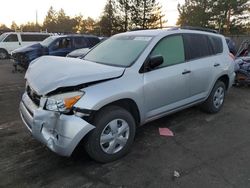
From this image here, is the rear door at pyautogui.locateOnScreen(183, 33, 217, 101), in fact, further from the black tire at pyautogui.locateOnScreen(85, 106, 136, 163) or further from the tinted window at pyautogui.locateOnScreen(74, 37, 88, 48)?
the tinted window at pyautogui.locateOnScreen(74, 37, 88, 48)

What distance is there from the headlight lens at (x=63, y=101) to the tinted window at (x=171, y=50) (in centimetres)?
150

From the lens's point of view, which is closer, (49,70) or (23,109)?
(49,70)

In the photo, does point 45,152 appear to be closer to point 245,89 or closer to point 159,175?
point 159,175

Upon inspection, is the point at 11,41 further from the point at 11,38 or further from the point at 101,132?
the point at 101,132

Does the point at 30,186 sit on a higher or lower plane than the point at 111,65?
lower

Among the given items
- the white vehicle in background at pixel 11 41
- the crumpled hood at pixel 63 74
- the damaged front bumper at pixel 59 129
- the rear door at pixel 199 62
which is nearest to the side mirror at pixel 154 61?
the crumpled hood at pixel 63 74

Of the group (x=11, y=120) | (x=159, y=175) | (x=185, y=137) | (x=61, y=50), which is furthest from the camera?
(x=61, y=50)

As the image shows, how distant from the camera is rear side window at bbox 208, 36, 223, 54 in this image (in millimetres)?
5593

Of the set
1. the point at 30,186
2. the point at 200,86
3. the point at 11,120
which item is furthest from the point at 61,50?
the point at 30,186

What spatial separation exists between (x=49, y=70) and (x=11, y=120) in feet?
7.28

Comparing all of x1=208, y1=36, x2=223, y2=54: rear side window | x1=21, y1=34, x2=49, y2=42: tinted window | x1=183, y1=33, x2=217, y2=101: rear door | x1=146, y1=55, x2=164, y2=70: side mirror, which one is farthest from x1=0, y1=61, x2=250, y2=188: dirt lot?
x1=21, y1=34, x2=49, y2=42: tinted window

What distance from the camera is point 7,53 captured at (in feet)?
62.8

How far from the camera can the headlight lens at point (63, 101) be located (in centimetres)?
326

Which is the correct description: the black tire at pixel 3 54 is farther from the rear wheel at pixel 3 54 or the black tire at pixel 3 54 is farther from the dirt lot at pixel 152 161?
the dirt lot at pixel 152 161
